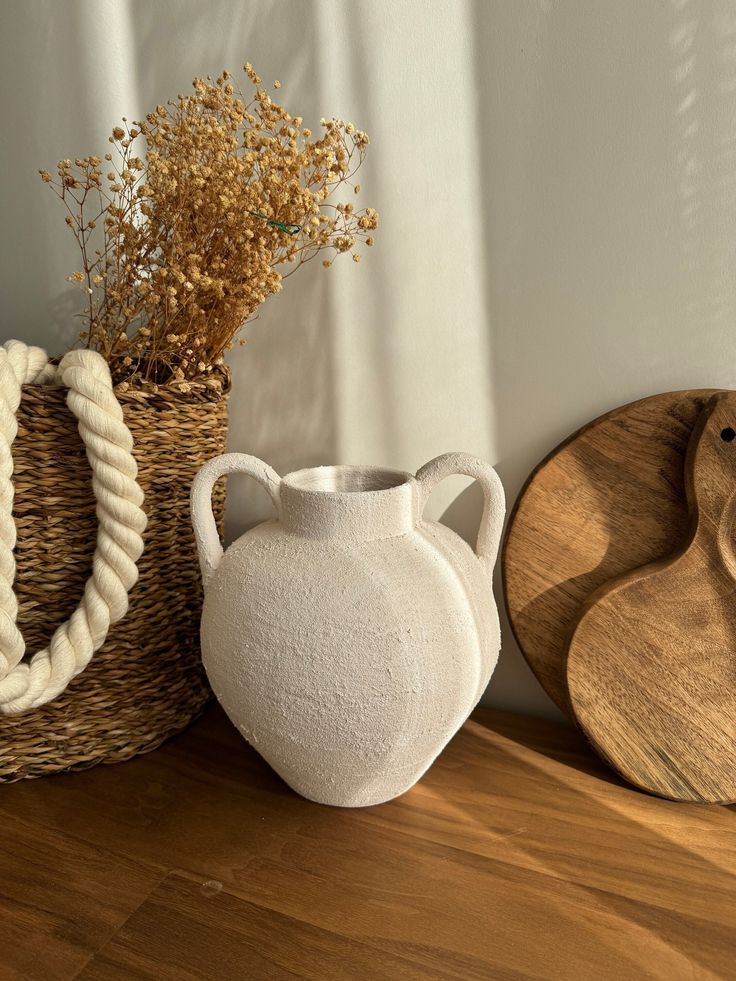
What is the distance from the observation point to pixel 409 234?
0.87 meters

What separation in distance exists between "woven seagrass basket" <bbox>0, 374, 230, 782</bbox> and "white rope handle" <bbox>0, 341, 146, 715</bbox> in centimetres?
3

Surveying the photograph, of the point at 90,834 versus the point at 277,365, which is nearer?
the point at 90,834

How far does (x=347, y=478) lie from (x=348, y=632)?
208 mm

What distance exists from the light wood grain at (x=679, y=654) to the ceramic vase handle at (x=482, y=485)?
0.40 feet

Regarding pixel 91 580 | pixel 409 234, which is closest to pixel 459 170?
pixel 409 234

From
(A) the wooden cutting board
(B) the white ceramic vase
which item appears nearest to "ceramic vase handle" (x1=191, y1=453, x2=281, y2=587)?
(B) the white ceramic vase

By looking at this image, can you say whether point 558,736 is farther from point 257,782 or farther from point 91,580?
point 91,580

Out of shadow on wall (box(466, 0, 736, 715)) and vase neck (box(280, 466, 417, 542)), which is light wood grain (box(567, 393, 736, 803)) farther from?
vase neck (box(280, 466, 417, 542))

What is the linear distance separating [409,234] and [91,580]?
49 centimetres

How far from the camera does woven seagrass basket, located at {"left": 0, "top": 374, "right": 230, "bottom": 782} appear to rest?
2.53 feet

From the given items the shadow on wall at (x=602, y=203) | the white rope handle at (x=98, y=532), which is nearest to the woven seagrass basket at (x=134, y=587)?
the white rope handle at (x=98, y=532)

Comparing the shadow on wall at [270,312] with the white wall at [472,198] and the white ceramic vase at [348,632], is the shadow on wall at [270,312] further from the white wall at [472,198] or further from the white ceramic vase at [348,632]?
the white ceramic vase at [348,632]

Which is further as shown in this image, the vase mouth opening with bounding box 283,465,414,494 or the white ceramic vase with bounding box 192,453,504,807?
the vase mouth opening with bounding box 283,465,414,494

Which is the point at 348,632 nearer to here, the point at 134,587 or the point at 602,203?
the point at 134,587
